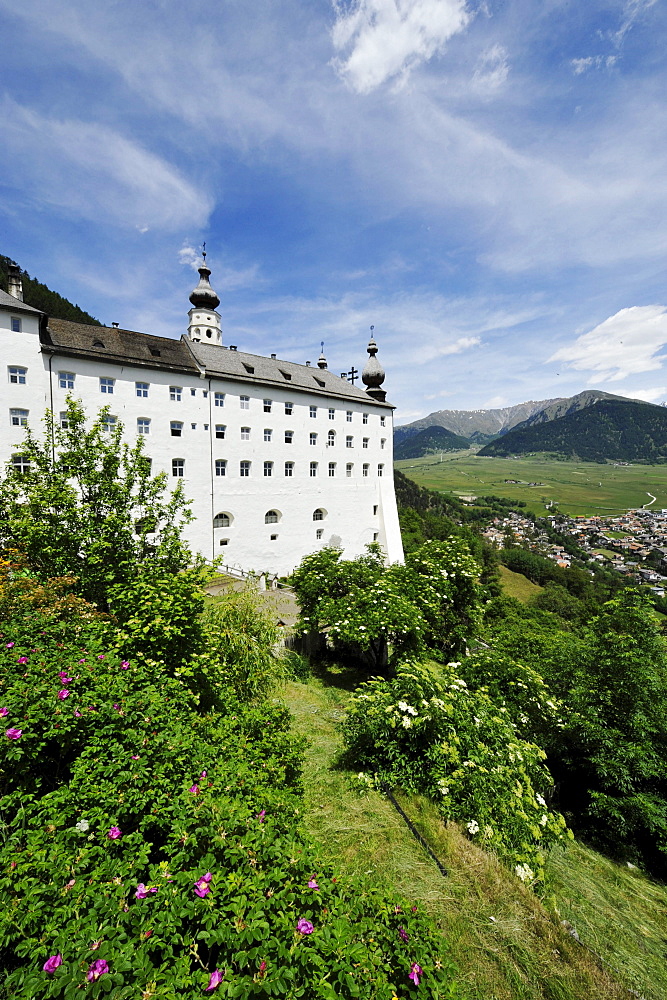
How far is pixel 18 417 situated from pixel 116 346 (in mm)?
7704

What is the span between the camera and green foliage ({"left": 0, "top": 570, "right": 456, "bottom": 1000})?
2432 millimetres

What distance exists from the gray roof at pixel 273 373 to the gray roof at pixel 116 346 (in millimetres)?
1944

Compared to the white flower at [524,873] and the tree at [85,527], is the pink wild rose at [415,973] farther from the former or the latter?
the tree at [85,527]

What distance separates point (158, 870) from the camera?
312cm

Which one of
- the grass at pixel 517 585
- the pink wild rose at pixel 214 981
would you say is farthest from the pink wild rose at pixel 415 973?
the grass at pixel 517 585

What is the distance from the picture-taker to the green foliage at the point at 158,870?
2432 millimetres

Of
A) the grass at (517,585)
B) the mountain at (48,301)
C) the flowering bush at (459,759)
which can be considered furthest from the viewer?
the grass at (517,585)

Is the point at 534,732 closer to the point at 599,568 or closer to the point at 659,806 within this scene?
the point at 659,806

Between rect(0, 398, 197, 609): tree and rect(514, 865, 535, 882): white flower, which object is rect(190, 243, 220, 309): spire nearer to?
rect(0, 398, 197, 609): tree

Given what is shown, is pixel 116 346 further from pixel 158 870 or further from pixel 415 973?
pixel 415 973

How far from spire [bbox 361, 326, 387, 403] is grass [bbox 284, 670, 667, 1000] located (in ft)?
126

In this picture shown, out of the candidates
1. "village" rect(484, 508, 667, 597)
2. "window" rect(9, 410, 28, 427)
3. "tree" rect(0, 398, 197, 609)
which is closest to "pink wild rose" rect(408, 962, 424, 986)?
"tree" rect(0, 398, 197, 609)

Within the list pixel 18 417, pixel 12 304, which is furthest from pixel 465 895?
pixel 12 304

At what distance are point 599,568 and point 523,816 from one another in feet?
400
